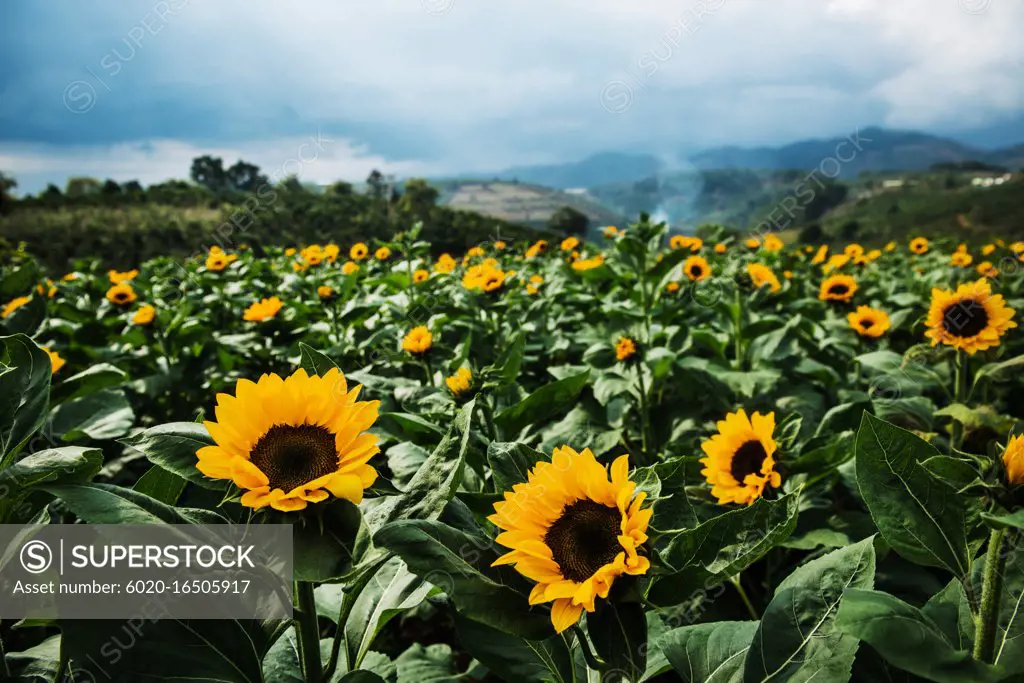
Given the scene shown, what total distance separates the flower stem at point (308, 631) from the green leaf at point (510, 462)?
403 mm

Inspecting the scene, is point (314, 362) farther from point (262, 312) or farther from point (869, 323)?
point (869, 323)

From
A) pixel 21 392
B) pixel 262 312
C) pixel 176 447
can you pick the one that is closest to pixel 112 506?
pixel 176 447

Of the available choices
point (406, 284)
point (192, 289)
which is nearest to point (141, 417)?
point (406, 284)

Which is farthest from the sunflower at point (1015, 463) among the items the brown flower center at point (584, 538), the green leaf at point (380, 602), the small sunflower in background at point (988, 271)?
the small sunflower in background at point (988, 271)

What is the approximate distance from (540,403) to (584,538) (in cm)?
84

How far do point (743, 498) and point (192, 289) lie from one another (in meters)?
6.97

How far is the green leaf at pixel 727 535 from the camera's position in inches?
40.8

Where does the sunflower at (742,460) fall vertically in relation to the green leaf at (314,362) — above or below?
below

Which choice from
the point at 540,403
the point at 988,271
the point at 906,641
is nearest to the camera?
the point at 906,641

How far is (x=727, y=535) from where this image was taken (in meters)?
1.06

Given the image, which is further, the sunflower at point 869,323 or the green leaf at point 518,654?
the sunflower at point 869,323

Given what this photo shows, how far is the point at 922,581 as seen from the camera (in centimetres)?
220

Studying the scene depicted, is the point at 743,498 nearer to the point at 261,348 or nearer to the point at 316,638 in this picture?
the point at 316,638

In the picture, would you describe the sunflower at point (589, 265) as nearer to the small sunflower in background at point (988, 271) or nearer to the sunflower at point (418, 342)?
the sunflower at point (418, 342)
